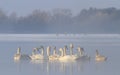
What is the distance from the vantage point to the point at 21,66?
15961 mm

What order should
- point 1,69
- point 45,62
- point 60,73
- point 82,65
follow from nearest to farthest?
point 60,73 → point 1,69 → point 82,65 → point 45,62

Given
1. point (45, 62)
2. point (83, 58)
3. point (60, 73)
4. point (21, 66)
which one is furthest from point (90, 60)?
point (60, 73)

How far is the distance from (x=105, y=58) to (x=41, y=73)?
4.24 m

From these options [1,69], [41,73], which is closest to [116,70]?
[41,73]

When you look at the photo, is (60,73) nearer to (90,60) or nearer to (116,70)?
(116,70)

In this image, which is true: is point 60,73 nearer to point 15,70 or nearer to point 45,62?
point 15,70

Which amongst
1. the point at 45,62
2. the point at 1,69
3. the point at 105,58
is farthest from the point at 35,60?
the point at 1,69

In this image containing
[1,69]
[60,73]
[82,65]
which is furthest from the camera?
[82,65]

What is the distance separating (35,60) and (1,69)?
3.23 meters

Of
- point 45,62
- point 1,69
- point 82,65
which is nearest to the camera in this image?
point 1,69

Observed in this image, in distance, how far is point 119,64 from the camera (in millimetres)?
16406

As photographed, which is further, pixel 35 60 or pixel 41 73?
pixel 35 60

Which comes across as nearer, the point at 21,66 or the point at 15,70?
the point at 15,70

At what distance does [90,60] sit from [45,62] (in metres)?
1.38
